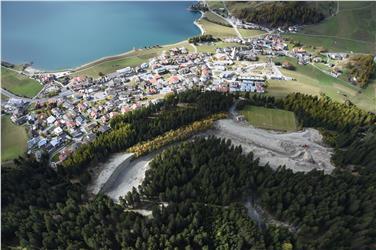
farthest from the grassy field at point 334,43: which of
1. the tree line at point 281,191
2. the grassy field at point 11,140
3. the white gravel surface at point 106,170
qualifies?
the grassy field at point 11,140

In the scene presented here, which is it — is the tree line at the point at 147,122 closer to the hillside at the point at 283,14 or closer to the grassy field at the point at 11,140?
the grassy field at the point at 11,140

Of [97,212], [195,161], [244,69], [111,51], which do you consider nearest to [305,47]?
[244,69]

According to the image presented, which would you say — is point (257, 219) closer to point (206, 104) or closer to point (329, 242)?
point (329, 242)

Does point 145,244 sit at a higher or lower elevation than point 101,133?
lower

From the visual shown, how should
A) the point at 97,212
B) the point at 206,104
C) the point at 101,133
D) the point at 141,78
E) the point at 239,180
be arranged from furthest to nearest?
the point at 141,78 < the point at 206,104 < the point at 101,133 < the point at 239,180 < the point at 97,212

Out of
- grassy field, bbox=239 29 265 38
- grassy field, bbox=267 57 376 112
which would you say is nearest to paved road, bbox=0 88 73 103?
grassy field, bbox=267 57 376 112

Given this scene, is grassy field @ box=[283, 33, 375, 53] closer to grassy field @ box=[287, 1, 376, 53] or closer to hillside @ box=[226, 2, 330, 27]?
grassy field @ box=[287, 1, 376, 53]
